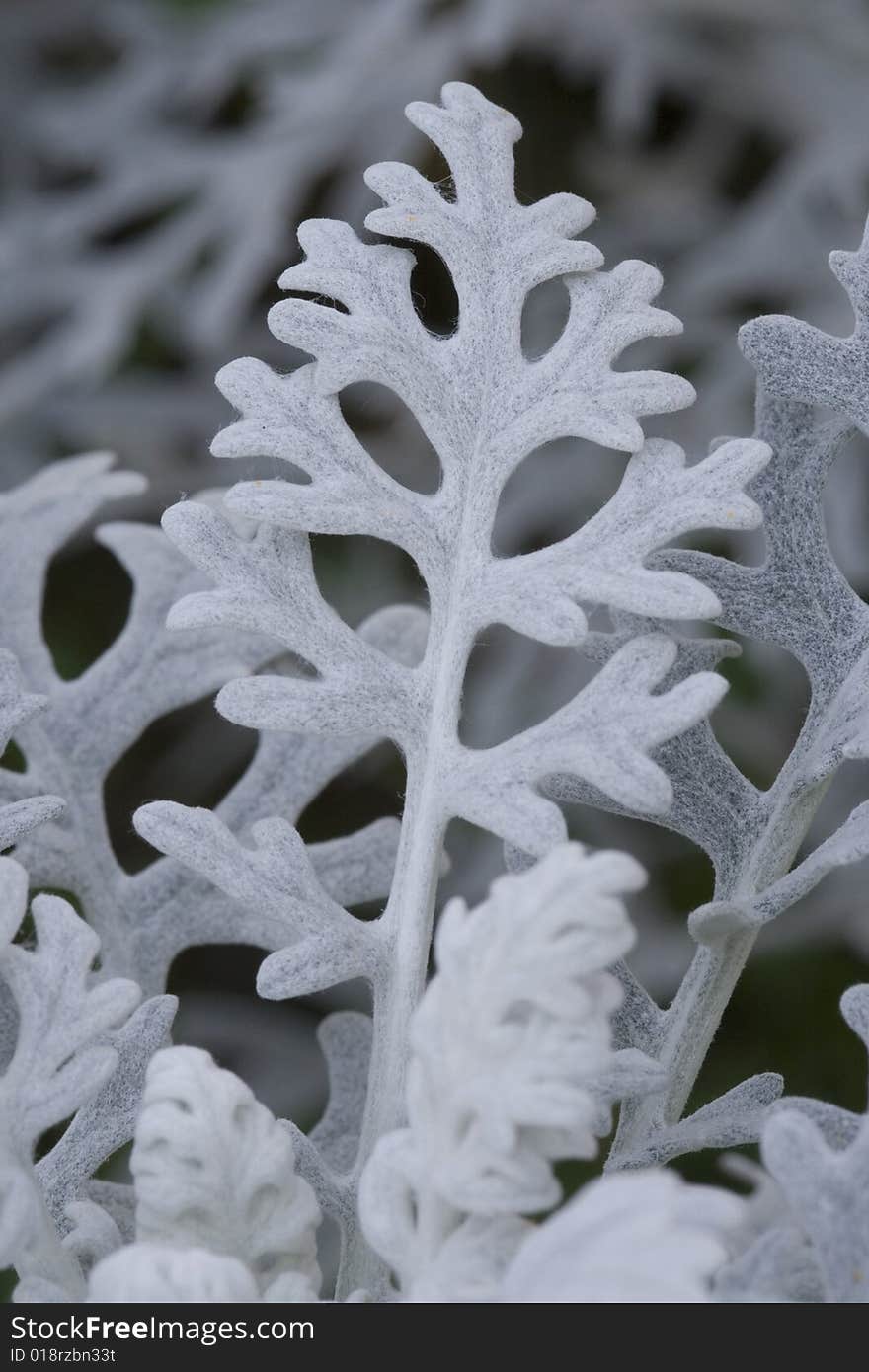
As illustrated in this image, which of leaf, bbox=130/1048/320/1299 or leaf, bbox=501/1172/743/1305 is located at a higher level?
leaf, bbox=501/1172/743/1305

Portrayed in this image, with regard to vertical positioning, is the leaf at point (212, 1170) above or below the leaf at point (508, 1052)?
below

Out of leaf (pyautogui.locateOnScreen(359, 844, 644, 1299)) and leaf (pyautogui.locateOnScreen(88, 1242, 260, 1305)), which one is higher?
leaf (pyautogui.locateOnScreen(359, 844, 644, 1299))

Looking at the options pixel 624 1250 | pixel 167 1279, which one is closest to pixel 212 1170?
pixel 167 1279

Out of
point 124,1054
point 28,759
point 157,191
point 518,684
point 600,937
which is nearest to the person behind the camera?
point 600,937

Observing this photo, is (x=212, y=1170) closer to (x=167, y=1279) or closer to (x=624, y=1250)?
(x=167, y=1279)

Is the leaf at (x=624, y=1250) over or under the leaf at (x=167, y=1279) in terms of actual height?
over

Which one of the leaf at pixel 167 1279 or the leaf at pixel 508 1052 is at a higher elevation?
the leaf at pixel 508 1052

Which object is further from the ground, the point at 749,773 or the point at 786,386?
the point at 786,386

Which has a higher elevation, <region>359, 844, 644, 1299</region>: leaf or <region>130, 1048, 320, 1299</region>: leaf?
<region>359, 844, 644, 1299</region>: leaf

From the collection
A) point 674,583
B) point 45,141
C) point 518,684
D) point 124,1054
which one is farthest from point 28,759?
point 45,141

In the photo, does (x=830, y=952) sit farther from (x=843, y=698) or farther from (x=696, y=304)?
(x=843, y=698)

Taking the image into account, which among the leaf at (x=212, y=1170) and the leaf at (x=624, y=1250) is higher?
the leaf at (x=624, y=1250)
